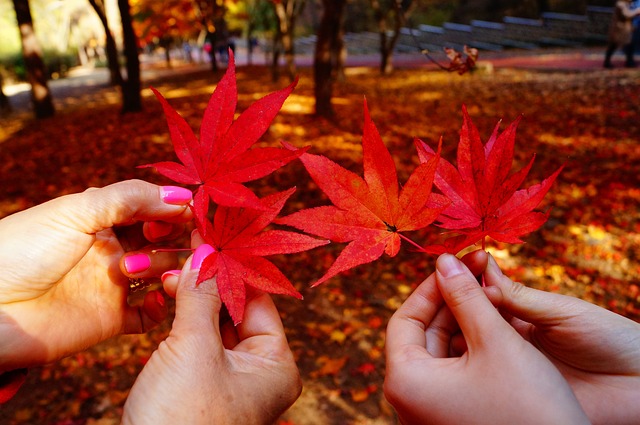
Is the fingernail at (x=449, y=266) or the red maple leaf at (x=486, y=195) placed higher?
the red maple leaf at (x=486, y=195)

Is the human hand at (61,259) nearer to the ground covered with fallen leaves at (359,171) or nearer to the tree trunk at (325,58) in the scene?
the ground covered with fallen leaves at (359,171)

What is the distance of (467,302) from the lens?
0.99m

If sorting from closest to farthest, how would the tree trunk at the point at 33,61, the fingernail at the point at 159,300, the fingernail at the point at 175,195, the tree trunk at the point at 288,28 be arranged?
the fingernail at the point at 175,195 → the fingernail at the point at 159,300 → the tree trunk at the point at 33,61 → the tree trunk at the point at 288,28

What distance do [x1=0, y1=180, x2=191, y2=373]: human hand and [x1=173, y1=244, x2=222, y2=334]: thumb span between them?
23 centimetres

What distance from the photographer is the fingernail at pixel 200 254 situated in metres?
1.06

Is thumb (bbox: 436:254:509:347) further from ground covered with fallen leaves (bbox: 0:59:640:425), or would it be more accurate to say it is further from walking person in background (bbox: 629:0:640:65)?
walking person in background (bbox: 629:0:640:65)

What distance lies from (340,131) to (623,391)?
5.50 m

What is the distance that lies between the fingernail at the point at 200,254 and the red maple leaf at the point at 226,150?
0.63 ft

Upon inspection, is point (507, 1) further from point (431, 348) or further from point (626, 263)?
point (431, 348)

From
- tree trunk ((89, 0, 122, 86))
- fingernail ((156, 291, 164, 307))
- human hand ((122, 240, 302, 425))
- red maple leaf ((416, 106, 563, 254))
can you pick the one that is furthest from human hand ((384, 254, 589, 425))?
tree trunk ((89, 0, 122, 86))

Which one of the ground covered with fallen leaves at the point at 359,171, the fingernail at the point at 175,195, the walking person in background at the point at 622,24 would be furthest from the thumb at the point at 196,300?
the walking person in background at the point at 622,24

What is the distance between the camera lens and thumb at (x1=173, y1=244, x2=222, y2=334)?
107 cm

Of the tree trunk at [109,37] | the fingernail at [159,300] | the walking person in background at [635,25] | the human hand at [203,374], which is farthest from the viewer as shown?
the walking person in background at [635,25]

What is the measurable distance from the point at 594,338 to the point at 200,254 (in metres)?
1.09
